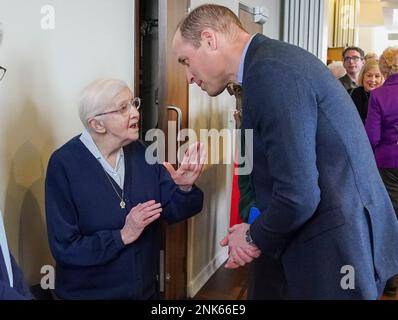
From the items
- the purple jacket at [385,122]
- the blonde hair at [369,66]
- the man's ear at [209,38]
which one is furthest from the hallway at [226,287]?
the man's ear at [209,38]

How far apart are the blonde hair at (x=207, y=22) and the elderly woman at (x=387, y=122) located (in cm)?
182

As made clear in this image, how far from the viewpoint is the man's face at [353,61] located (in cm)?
390

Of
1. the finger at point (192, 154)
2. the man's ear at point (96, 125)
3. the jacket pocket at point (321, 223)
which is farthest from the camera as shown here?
the finger at point (192, 154)

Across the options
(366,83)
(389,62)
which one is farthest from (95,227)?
(366,83)

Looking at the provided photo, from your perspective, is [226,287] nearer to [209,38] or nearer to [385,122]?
[385,122]

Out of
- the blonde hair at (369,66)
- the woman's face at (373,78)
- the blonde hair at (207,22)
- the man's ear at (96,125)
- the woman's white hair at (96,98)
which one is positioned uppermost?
the blonde hair at (207,22)

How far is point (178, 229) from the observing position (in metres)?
2.62

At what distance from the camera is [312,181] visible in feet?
3.63

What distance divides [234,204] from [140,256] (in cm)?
137

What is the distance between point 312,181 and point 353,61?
3.11 metres

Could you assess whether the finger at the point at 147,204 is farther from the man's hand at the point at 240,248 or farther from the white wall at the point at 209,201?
the white wall at the point at 209,201

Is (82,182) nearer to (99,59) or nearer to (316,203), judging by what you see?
(99,59)

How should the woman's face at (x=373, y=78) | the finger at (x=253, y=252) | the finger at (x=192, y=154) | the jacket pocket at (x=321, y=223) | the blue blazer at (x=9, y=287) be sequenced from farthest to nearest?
the woman's face at (x=373, y=78) < the finger at (x=192, y=154) < the finger at (x=253, y=252) < the jacket pocket at (x=321, y=223) < the blue blazer at (x=9, y=287)
